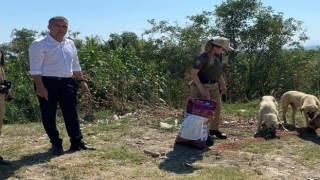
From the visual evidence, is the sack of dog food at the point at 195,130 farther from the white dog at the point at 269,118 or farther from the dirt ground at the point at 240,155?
the white dog at the point at 269,118

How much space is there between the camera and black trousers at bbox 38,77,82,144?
567cm

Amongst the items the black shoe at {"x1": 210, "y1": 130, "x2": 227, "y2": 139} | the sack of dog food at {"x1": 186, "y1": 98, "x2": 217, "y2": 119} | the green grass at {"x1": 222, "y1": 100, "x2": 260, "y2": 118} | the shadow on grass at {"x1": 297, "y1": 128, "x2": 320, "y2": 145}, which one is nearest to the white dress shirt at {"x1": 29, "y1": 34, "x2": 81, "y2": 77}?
the sack of dog food at {"x1": 186, "y1": 98, "x2": 217, "y2": 119}

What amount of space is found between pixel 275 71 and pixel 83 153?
10050 millimetres

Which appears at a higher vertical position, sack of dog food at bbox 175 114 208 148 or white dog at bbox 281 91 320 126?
white dog at bbox 281 91 320 126

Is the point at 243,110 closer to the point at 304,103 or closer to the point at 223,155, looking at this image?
the point at 304,103

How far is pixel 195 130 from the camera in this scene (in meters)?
6.33

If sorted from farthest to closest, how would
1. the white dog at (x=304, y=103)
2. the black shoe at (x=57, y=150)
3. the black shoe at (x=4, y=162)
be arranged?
1. the white dog at (x=304, y=103)
2. the black shoe at (x=57, y=150)
3. the black shoe at (x=4, y=162)

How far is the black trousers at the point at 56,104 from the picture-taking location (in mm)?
5668

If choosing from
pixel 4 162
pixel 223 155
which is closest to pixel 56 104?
pixel 4 162

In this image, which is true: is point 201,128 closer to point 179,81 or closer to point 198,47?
point 179,81

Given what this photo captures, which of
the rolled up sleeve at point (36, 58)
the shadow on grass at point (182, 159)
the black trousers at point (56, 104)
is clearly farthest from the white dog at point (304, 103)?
the rolled up sleeve at point (36, 58)

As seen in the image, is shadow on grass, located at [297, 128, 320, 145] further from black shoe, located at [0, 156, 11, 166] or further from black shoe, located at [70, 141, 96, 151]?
black shoe, located at [0, 156, 11, 166]

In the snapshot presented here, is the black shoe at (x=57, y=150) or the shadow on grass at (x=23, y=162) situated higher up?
the black shoe at (x=57, y=150)

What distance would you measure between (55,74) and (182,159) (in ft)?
6.75
